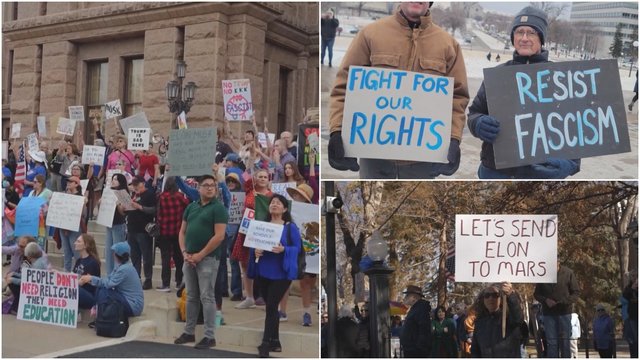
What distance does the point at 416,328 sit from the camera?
28.1ft

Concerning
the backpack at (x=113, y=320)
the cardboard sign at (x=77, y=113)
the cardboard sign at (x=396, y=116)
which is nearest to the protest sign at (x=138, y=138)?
the cardboard sign at (x=77, y=113)

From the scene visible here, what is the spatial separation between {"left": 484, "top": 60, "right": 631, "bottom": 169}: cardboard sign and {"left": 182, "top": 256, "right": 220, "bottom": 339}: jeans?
3086mm

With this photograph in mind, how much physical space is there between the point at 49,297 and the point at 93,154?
8.74ft

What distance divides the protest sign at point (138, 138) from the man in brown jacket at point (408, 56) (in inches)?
178

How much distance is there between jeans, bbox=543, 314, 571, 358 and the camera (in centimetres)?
783

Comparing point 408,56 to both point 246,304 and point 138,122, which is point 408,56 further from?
point 138,122

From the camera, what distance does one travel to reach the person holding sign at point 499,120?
6484 mm

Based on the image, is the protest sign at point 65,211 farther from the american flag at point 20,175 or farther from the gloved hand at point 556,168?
the gloved hand at point 556,168

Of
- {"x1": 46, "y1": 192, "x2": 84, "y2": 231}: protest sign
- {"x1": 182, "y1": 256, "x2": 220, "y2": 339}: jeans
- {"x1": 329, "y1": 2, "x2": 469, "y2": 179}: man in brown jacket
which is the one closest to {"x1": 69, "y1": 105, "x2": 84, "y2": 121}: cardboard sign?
{"x1": 46, "y1": 192, "x2": 84, "y2": 231}: protest sign

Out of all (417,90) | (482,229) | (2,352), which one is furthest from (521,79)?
(2,352)

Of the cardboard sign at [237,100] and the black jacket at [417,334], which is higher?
the cardboard sign at [237,100]

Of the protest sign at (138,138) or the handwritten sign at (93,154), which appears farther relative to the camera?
the handwritten sign at (93,154)

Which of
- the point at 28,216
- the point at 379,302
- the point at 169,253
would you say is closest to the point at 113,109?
the point at 28,216

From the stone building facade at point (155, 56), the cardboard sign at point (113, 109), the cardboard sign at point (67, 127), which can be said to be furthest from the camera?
the stone building facade at point (155, 56)
